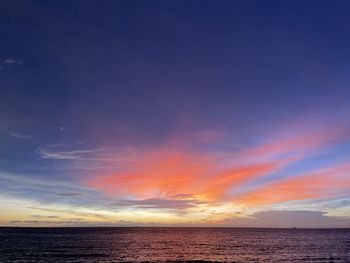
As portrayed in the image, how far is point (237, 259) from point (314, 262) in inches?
572

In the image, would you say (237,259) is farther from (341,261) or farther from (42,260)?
(42,260)

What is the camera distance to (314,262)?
6638 centimetres

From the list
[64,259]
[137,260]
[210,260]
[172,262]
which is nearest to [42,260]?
[64,259]

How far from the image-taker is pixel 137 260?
2653 inches

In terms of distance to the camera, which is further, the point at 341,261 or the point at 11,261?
the point at 341,261

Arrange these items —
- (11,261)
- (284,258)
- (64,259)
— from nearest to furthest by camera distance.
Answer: (11,261) < (64,259) < (284,258)

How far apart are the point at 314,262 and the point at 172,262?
26959 millimetres

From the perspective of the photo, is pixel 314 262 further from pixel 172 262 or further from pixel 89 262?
pixel 89 262

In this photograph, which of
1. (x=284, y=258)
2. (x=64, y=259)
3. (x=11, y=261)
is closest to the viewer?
(x=11, y=261)

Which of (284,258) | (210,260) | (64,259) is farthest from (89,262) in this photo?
(284,258)

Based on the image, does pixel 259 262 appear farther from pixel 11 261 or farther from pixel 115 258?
pixel 11 261

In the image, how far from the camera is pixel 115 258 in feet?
226

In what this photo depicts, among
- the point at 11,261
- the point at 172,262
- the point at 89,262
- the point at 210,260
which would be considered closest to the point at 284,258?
the point at 210,260

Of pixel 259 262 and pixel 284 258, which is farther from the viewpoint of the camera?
pixel 284 258
